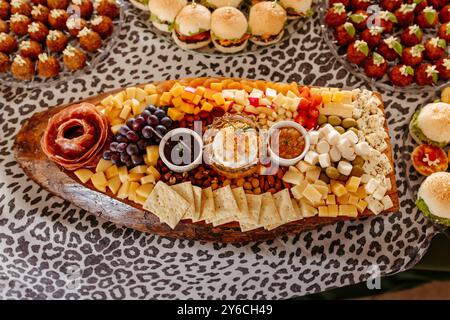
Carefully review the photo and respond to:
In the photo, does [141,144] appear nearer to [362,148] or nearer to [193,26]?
[193,26]

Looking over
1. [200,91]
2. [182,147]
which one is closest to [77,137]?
[182,147]

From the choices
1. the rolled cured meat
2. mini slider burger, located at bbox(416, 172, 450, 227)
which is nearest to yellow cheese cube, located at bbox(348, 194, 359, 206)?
mini slider burger, located at bbox(416, 172, 450, 227)

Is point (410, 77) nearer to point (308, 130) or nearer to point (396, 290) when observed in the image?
point (308, 130)

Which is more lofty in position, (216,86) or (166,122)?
(216,86)

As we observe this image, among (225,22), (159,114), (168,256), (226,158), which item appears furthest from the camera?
(225,22)

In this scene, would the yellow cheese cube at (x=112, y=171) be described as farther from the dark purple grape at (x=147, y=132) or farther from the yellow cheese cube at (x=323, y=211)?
the yellow cheese cube at (x=323, y=211)
